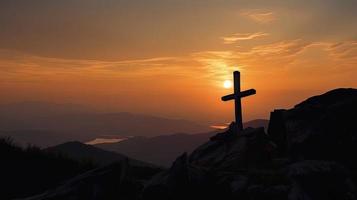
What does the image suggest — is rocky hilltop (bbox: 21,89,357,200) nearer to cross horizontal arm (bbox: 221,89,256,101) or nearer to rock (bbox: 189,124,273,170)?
rock (bbox: 189,124,273,170)

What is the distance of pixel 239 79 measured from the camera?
83.6 feet

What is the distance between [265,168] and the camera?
1708 cm

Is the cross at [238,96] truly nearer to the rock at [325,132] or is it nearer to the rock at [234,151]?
the rock at [234,151]

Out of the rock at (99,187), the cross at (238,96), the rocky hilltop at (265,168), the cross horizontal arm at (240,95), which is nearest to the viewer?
the rocky hilltop at (265,168)

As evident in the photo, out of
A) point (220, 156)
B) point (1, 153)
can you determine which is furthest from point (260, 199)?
point (1, 153)

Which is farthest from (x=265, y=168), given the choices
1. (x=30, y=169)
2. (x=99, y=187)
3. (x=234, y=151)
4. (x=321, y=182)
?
(x=30, y=169)

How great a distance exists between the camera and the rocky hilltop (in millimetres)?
14320

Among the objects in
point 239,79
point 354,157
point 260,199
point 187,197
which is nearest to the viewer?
point 260,199

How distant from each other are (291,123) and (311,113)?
0.90m

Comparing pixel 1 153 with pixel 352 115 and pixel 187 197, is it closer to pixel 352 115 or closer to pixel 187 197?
pixel 187 197

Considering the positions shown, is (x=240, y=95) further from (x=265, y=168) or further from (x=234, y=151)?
(x=265, y=168)

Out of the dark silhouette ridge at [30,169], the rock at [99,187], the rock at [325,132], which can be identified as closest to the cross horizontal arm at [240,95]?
the rock at [325,132]

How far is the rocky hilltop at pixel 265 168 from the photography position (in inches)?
564

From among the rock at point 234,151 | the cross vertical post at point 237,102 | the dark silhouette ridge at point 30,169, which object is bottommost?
the dark silhouette ridge at point 30,169
